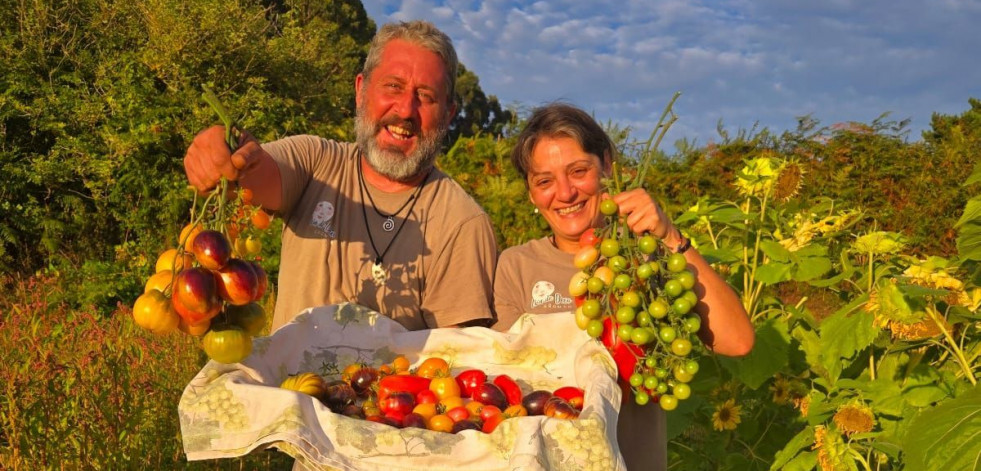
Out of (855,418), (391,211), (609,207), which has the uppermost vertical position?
(609,207)

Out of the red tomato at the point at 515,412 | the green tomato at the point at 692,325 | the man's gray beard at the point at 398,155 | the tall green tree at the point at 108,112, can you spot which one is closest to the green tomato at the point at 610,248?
the green tomato at the point at 692,325

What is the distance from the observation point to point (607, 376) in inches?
68.0

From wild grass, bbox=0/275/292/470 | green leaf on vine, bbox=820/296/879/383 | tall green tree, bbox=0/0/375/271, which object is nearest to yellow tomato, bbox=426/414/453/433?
green leaf on vine, bbox=820/296/879/383

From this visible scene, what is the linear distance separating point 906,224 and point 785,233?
6267 millimetres

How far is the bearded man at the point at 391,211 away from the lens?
2773mm

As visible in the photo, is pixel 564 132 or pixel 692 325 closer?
pixel 692 325

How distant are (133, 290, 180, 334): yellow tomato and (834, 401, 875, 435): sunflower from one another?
226cm

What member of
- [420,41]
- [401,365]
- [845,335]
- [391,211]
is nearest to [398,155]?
[391,211]

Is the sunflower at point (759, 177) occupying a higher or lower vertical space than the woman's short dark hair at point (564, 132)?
lower

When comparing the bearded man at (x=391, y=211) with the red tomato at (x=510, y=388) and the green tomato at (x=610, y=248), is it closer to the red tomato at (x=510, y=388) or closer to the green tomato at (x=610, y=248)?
the red tomato at (x=510, y=388)

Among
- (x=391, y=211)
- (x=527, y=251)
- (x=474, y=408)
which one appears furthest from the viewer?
(x=391, y=211)

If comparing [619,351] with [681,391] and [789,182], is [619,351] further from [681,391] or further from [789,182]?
[789,182]

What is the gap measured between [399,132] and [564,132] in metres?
0.69

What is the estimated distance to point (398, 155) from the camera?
2941mm
